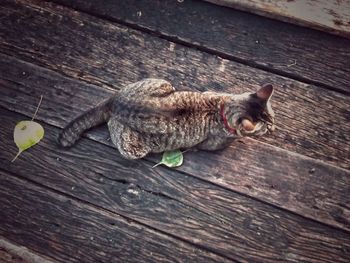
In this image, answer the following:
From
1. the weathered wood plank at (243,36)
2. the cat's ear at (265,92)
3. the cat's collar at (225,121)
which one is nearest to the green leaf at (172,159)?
the cat's collar at (225,121)

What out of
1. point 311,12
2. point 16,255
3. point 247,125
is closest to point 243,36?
point 311,12

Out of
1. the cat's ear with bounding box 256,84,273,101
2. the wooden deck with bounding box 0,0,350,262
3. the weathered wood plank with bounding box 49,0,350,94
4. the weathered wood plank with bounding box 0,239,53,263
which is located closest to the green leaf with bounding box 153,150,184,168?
the wooden deck with bounding box 0,0,350,262

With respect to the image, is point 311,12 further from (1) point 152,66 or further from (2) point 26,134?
(2) point 26,134

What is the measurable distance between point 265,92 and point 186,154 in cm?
61

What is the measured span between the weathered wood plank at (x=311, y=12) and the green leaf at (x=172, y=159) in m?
1.05

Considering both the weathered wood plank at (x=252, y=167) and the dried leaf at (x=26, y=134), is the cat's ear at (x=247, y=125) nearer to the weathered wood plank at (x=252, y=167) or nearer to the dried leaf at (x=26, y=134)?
the weathered wood plank at (x=252, y=167)

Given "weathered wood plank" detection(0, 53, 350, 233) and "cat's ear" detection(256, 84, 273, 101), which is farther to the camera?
"weathered wood plank" detection(0, 53, 350, 233)

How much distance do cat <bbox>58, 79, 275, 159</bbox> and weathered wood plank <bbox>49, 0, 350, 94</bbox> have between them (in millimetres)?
385

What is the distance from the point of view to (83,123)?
262 cm

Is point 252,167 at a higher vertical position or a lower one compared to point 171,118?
lower

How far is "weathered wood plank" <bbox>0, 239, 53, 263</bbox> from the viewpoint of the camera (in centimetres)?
252

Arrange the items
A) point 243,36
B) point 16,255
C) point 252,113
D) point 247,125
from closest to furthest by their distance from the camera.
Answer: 1. point 247,125
2. point 252,113
3. point 16,255
4. point 243,36

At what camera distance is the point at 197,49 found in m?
2.82

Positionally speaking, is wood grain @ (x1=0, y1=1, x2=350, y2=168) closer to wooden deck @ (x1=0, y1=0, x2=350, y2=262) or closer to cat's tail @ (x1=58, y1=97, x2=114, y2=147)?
wooden deck @ (x1=0, y1=0, x2=350, y2=262)
